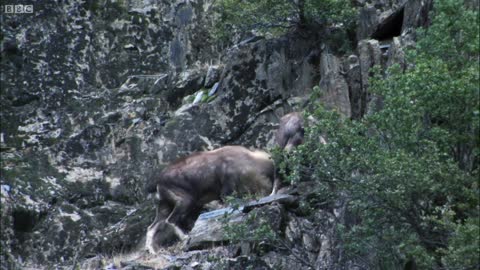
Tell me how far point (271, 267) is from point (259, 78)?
6510 millimetres

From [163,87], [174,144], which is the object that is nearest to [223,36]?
[163,87]

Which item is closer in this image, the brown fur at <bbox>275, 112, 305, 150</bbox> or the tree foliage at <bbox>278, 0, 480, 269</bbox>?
the tree foliage at <bbox>278, 0, 480, 269</bbox>

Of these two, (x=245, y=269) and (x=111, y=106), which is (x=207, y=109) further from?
(x=245, y=269)

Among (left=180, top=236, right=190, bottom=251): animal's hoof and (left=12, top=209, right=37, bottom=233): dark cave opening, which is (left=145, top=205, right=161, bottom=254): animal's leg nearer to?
(left=180, top=236, right=190, bottom=251): animal's hoof

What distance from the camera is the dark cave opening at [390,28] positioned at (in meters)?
21.2

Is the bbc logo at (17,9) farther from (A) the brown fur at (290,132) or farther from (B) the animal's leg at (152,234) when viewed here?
(A) the brown fur at (290,132)

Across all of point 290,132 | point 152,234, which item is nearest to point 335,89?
point 290,132

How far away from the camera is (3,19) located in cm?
2475

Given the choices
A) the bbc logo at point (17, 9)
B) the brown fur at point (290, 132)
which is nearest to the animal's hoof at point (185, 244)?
the brown fur at point (290, 132)

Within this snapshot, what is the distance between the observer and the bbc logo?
24.8 meters

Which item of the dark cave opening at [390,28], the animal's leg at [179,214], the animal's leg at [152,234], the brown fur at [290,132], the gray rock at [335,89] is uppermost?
the dark cave opening at [390,28]

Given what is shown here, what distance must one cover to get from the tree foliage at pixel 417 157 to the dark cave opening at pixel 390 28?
6.22 meters

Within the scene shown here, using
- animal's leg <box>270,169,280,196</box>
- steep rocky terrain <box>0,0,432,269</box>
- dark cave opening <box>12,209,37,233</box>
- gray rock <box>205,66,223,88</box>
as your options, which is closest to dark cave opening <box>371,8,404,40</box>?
steep rocky terrain <box>0,0,432,269</box>

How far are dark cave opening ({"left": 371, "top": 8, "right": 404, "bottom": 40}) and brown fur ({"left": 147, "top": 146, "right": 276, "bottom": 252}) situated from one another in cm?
370
